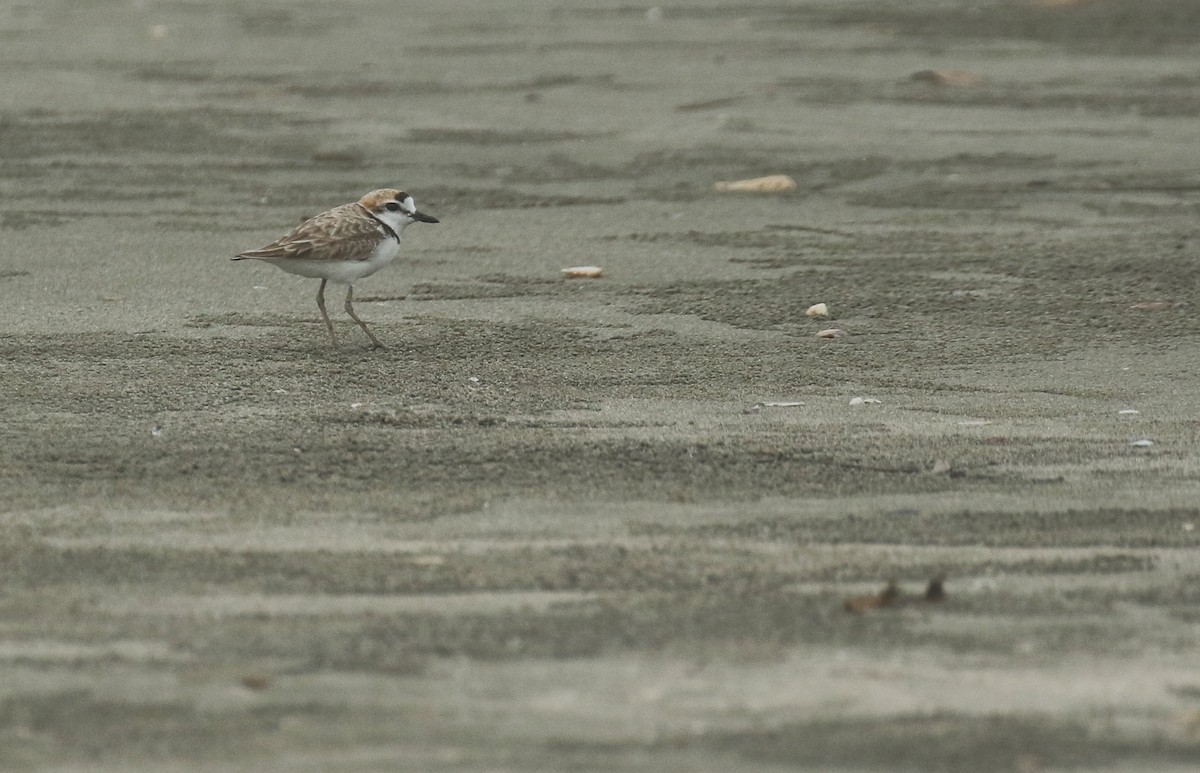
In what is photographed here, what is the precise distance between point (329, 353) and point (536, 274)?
1.76m

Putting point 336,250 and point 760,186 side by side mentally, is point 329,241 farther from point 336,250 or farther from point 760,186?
point 760,186

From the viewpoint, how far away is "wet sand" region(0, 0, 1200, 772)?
403cm

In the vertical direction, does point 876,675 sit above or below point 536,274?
above

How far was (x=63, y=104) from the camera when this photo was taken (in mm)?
14188

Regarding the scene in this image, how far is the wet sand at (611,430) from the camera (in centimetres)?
403

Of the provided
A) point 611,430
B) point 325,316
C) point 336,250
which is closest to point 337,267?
point 336,250

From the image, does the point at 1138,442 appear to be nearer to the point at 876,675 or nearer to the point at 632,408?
the point at 632,408

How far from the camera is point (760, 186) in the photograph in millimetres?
11102

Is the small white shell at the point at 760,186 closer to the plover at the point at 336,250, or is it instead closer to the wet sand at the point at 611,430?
the wet sand at the point at 611,430

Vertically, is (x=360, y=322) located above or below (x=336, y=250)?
below

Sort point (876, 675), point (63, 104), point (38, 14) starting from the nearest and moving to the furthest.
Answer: point (876, 675), point (63, 104), point (38, 14)

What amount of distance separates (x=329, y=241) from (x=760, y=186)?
3.40m

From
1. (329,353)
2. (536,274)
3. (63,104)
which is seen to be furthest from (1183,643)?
(63,104)

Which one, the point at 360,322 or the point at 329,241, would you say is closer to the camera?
the point at 360,322
